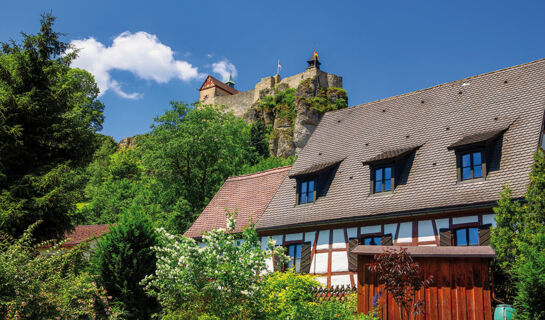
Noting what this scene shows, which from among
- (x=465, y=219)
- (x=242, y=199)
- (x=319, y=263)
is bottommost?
(x=319, y=263)

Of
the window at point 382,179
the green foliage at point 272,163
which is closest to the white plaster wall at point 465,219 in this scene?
the window at point 382,179

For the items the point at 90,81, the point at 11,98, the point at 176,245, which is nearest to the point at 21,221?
the point at 11,98

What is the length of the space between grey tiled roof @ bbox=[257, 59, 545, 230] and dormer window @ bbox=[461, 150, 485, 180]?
12.2 inches

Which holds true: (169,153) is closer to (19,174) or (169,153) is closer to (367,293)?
(19,174)

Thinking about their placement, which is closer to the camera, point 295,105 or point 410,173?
point 410,173

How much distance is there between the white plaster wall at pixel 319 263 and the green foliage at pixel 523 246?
568 cm

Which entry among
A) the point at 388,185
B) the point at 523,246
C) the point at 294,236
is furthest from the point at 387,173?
the point at 523,246

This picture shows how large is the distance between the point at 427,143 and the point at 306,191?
440 centimetres

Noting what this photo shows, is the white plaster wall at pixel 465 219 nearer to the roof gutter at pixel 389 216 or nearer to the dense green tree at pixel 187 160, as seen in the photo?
the roof gutter at pixel 389 216

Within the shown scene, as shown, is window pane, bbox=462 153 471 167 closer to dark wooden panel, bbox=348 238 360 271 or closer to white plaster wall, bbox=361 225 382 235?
white plaster wall, bbox=361 225 382 235

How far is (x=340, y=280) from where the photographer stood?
1631cm

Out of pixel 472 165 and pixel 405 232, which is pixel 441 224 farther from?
pixel 472 165

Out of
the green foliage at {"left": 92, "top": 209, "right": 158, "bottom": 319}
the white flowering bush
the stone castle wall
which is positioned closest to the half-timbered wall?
the green foliage at {"left": 92, "top": 209, "right": 158, "bottom": 319}

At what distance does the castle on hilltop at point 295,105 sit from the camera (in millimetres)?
57522
